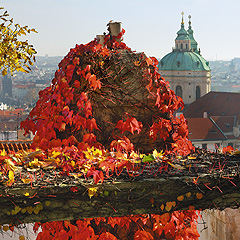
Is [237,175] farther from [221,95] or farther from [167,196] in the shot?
[221,95]

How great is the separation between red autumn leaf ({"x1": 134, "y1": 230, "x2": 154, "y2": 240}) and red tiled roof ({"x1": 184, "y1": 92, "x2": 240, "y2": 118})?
49160 mm

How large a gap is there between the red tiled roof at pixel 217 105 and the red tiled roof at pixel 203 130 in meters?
7.97

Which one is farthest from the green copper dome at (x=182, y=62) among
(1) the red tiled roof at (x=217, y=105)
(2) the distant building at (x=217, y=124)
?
(2) the distant building at (x=217, y=124)

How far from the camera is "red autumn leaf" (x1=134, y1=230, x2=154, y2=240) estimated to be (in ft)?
9.28

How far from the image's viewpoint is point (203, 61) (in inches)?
3319

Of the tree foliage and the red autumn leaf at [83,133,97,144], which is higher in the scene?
the tree foliage

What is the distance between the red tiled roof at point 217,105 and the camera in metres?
52.2

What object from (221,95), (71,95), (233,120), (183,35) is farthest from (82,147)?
(183,35)

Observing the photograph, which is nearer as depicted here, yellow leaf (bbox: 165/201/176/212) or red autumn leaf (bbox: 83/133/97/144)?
yellow leaf (bbox: 165/201/176/212)

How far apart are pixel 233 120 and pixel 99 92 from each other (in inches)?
1752

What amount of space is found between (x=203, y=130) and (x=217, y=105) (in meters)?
12.6

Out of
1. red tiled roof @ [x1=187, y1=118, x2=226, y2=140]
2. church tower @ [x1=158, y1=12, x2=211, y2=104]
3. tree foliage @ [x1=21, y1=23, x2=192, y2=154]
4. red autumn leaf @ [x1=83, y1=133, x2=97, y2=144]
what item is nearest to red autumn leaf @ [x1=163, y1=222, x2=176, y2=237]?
tree foliage @ [x1=21, y1=23, x2=192, y2=154]

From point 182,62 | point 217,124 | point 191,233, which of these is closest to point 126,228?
point 191,233

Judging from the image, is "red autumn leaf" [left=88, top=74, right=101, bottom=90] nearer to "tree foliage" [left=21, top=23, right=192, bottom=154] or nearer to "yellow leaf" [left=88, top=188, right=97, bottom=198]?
"tree foliage" [left=21, top=23, right=192, bottom=154]
